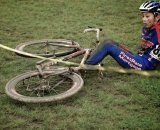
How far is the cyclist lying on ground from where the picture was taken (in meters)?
6.78

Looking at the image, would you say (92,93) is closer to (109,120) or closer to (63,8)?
(109,120)

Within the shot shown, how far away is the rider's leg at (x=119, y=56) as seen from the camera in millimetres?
6871

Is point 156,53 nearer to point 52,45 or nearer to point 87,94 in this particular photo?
point 87,94

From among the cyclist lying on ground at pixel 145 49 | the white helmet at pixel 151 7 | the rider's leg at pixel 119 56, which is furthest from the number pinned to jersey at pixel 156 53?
the white helmet at pixel 151 7

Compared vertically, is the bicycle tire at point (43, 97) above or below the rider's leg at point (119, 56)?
below

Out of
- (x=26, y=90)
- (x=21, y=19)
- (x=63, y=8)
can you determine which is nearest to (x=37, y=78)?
(x=26, y=90)

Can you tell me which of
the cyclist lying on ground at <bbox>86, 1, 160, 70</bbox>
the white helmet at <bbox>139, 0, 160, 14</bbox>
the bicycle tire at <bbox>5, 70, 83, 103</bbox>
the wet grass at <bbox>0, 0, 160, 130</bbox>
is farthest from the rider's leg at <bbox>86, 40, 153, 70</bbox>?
the white helmet at <bbox>139, 0, 160, 14</bbox>

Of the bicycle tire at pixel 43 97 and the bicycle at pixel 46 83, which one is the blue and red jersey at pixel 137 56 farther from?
the bicycle tire at pixel 43 97

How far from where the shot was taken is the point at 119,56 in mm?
6965

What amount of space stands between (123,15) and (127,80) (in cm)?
572

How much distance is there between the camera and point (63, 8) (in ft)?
44.9

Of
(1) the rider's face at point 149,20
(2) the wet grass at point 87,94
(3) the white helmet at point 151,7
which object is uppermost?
(3) the white helmet at point 151,7

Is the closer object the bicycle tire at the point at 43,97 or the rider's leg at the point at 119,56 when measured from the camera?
the bicycle tire at the point at 43,97

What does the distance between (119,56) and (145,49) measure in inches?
20.8
